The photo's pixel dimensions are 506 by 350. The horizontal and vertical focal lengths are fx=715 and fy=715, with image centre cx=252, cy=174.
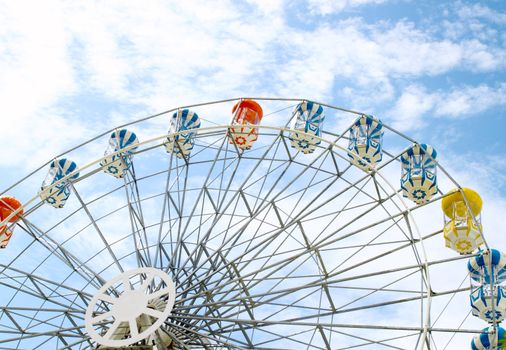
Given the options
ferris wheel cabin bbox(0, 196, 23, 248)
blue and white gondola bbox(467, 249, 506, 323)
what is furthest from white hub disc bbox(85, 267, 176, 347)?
blue and white gondola bbox(467, 249, 506, 323)

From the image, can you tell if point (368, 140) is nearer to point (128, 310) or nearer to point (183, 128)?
point (183, 128)

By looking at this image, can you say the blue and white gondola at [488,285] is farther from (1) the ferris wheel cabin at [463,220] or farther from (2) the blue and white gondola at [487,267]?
(1) the ferris wheel cabin at [463,220]

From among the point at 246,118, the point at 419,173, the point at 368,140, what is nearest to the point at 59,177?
the point at 246,118

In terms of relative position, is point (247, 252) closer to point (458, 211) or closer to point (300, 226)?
point (300, 226)

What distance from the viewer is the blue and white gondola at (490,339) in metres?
17.2

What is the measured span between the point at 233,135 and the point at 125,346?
7.36 meters

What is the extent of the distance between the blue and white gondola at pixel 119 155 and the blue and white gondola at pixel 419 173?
26.6 feet

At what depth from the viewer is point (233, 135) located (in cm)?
2072

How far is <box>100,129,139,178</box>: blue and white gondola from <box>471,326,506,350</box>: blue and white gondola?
11.0 m

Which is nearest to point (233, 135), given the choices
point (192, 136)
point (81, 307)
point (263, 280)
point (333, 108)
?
point (192, 136)

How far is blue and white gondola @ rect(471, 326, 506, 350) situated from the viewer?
1719 cm

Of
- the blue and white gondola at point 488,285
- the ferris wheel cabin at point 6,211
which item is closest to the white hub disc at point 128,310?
the ferris wheel cabin at point 6,211

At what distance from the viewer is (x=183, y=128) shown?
21.8 m

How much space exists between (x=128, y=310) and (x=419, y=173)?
8.46 metres
